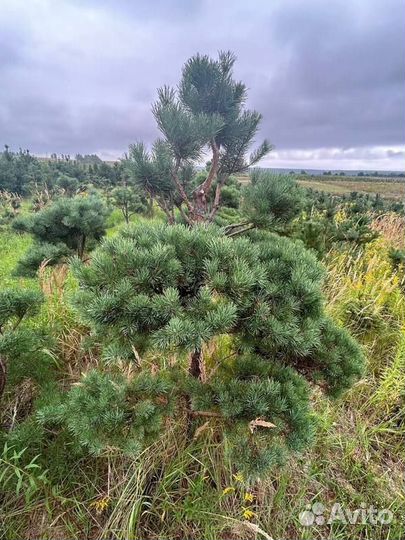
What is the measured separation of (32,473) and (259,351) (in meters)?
1.13

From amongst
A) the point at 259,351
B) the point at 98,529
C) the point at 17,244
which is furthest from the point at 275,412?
the point at 17,244

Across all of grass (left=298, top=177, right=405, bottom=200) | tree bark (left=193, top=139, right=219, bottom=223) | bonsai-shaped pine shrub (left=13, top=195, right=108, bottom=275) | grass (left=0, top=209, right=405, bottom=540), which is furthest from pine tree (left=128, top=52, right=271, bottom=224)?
grass (left=298, top=177, right=405, bottom=200)

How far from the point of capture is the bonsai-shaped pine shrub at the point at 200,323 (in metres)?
0.99

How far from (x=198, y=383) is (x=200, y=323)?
17.0 inches

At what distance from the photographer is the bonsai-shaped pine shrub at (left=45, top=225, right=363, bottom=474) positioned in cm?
99

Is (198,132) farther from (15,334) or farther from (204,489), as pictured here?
(204,489)

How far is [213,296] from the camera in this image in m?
1.03

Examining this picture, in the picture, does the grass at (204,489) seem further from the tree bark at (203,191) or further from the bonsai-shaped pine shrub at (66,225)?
the bonsai-shaped pine shrub at (66,225)

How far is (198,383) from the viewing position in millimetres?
1248

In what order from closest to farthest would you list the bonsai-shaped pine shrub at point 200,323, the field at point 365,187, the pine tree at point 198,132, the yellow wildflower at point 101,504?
the bonsai-shaped pine shrub at point 200,323
the yellow wildflower at point 101,504
the pine tree at point 198,132
the field at point 365,187

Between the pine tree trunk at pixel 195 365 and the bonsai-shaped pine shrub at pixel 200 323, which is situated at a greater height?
the bonsai-shaped pine shrub at pixel 200 323

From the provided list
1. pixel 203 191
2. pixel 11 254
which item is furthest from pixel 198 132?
pixel 11 254

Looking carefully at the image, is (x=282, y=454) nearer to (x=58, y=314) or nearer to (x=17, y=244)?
(x=58, y=314)

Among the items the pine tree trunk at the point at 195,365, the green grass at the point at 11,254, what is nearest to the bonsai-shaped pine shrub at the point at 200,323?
the pine tree trunk at the point at 195,365
